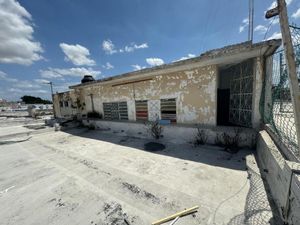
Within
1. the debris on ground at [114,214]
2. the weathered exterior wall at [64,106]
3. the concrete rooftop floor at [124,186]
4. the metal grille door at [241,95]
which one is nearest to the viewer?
the debris on ground at [114,214]

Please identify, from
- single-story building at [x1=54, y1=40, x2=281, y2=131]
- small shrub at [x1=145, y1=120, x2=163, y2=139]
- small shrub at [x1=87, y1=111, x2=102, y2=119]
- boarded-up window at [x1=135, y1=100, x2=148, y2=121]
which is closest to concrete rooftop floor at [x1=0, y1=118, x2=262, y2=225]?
small shrub at [x1=145, y1=120, x2=163, y2=139]

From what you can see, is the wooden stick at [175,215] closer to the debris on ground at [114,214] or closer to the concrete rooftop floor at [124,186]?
the concrete rooftop floor at [124,186]

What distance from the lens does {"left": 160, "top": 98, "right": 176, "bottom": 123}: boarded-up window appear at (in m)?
7.43

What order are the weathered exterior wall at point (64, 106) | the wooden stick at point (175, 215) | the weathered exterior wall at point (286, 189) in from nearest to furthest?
the weathered exterior wall at point (286, 189) < the wooden stick at point (175, 215) < the weathered exterior wall at point (64, 106)

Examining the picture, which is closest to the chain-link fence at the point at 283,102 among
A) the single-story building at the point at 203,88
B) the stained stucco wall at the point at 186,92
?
the single-story building at the point at 203,88

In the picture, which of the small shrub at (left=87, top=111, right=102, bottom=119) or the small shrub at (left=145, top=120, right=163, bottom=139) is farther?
the small shrub at (left=87, top=111, right=102, bottom=119)

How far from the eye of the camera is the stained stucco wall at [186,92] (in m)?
6.25

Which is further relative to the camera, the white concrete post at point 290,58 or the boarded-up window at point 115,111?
the boarded-up window at point 115,111

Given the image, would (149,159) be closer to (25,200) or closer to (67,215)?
(67,215)

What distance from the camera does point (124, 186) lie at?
3.52 metres

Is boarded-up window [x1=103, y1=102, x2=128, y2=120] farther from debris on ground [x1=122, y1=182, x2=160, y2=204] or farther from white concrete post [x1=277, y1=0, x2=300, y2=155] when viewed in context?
white concrete post [x1=277, y1=0, x2=300, y2=155]

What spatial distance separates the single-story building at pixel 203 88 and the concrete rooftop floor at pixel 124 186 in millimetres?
1839

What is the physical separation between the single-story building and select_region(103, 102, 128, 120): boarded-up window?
7cm

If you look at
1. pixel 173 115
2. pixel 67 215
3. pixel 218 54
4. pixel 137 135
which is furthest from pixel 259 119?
pixel 67 215
